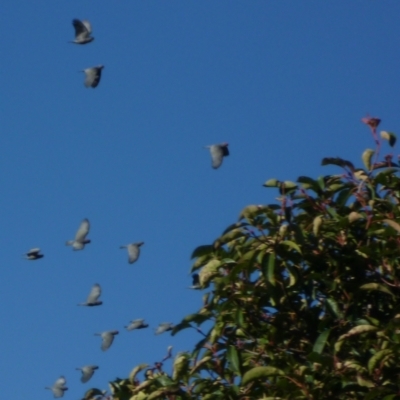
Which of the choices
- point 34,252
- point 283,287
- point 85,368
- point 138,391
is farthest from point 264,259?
point 34,252

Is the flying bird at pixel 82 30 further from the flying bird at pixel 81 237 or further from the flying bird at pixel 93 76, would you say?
the flying bird at pixel 81 237

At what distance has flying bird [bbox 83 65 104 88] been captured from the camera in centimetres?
1029

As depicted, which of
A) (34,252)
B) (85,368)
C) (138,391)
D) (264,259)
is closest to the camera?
(264,259)

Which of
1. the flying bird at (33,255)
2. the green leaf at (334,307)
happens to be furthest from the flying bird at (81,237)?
the green leaf at (334,307)

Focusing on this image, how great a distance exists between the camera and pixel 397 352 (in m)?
5.00

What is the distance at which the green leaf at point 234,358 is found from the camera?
5.39 metres

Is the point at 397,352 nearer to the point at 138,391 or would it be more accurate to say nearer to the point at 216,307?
the point at 216,307

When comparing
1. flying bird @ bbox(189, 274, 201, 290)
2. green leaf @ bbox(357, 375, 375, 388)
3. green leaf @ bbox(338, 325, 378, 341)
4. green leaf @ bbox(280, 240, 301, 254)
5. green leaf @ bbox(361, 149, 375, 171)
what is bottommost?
green leaf @ bbox(357, 375, 375, 388)

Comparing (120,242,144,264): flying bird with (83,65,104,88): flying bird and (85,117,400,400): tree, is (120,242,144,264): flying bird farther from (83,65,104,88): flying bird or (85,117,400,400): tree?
(85,117,400,400): tree

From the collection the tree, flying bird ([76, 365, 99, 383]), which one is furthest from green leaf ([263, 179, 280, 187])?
flying bird ([76, 365, 99, 383])

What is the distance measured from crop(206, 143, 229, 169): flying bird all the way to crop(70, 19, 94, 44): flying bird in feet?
6.72

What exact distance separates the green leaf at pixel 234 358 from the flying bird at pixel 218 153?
361 cm

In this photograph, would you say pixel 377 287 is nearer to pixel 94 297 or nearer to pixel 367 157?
pixel 367 157

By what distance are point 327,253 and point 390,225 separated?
0.40 m
